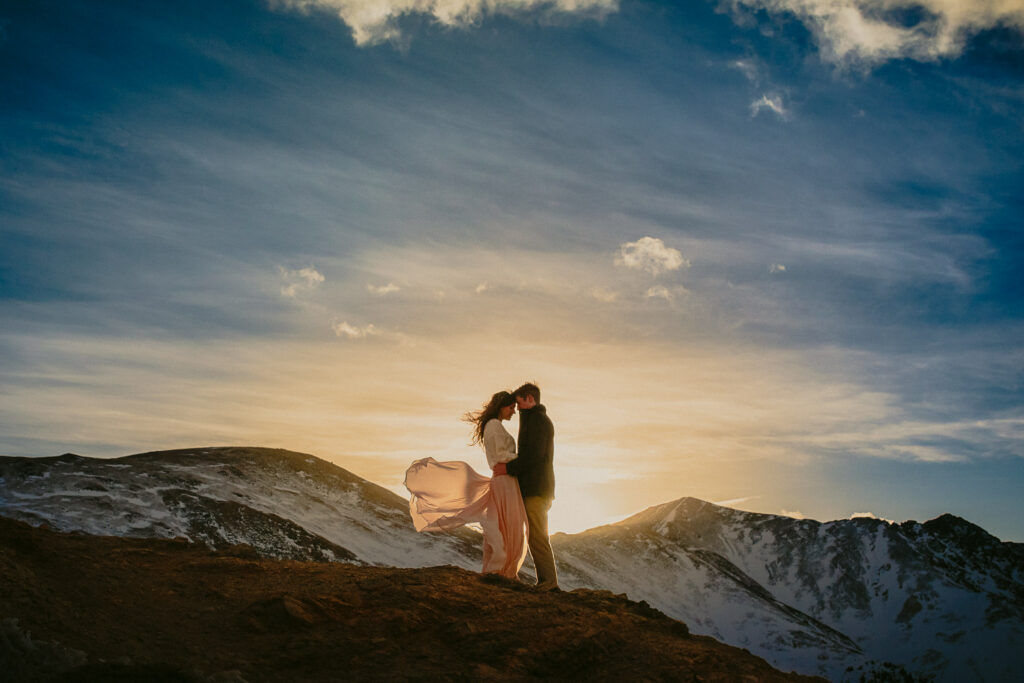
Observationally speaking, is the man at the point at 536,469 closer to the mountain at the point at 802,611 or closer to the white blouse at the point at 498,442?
the white blouse at the point at 498,442

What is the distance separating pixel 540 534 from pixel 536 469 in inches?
46.8

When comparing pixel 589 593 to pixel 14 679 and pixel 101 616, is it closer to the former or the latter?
pixel 101 616

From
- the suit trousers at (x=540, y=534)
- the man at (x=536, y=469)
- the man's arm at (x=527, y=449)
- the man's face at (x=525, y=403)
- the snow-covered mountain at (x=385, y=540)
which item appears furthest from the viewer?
the snow-covered mountain at (x=385, y=540)

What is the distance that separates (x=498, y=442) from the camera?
546 inches

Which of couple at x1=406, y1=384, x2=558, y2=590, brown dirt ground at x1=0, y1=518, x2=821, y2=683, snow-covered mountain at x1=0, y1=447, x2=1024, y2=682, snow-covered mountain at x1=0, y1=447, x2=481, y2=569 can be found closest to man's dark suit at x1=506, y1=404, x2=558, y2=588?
couple at x1=406, y1=384, x2=558, y2=590

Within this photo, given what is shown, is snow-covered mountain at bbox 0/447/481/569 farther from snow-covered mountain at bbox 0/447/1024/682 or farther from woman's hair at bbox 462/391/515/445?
woman's hair at bbox 462/391/515/445

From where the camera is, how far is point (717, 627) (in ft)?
456

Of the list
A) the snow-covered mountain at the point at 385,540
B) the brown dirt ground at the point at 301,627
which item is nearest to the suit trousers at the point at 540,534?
the brown dirt ground at the point at 301,627

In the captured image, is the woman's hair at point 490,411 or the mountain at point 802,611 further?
the mountain at point 802,611

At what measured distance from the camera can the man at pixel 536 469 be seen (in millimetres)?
13594

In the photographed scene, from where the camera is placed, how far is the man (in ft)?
44.6

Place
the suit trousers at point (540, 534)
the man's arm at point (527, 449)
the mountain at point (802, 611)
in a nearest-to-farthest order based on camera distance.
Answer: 1. the suit trousers at point (540, 534)
2. the man's arm at point (527, 449)
3. the mountain at point (802, 611)

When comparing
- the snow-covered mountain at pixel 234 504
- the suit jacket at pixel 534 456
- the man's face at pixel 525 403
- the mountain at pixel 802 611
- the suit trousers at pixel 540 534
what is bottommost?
the mountain at pixel 802 611

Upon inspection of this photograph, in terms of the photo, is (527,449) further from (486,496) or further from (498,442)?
(486,496)
